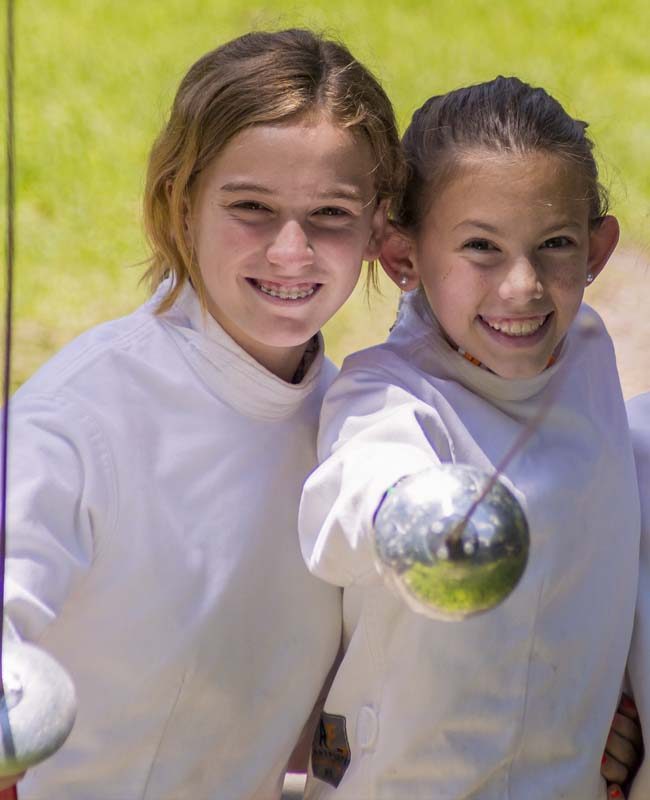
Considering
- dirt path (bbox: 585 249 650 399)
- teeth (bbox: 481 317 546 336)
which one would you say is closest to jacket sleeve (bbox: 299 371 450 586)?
teeth (bbox: 481 317 546 336)

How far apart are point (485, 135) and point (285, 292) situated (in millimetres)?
216

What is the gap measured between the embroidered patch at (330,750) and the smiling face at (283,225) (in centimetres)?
33

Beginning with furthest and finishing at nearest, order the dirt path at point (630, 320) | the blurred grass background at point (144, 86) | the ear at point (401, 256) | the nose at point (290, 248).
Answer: the blurred grass background at point (144, 86) → the dirt path at point (630, 320) → the ear at point (401, 256) → the nose at point (290, 248)

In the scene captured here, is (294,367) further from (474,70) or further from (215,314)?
(474,70)

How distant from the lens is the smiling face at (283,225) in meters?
1.16

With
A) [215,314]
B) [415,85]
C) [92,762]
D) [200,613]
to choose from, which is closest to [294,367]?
[215,314]

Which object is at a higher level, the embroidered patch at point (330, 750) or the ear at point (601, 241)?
the ear at point (601, 241)

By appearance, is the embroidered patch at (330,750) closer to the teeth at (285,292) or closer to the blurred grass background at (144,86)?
the teeth at (285,292)

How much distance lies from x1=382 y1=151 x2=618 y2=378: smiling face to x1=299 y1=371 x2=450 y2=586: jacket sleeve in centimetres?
10

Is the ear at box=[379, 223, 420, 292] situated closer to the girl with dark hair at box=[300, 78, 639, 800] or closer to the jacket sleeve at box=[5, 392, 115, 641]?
the girl with dark hair at box=[300, 78, 639, 800]

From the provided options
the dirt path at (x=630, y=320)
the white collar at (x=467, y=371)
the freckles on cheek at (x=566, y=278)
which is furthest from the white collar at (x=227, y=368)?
the dirt path at (x=630, y=320)

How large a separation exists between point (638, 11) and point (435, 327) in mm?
2557

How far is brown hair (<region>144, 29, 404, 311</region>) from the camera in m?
1.18

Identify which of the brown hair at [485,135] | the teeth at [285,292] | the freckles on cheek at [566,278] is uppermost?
the brown hair at [485,135]
